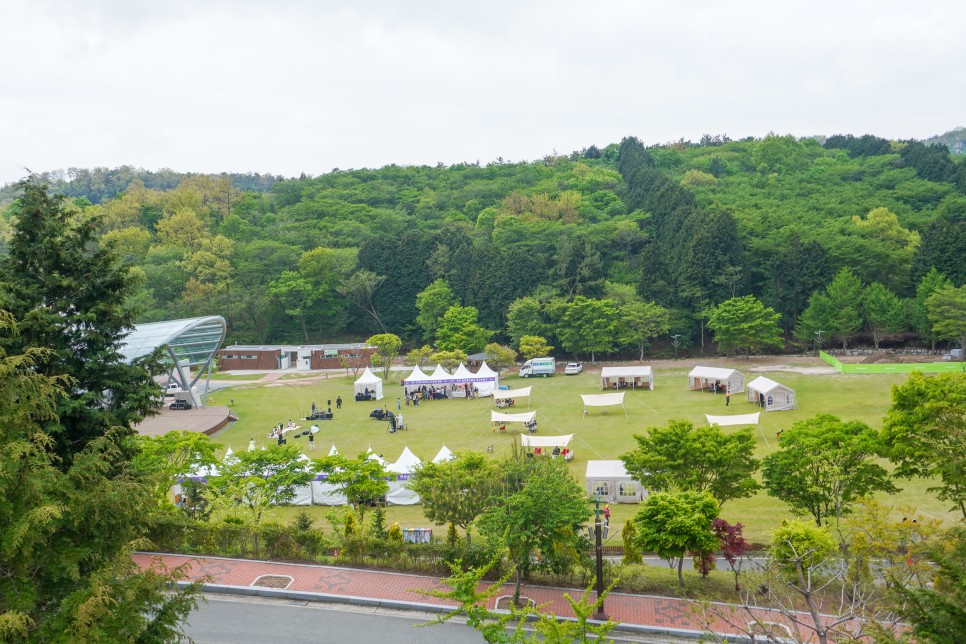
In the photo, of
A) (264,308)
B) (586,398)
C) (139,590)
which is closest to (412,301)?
(264,308)

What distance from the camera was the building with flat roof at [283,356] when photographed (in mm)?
51969

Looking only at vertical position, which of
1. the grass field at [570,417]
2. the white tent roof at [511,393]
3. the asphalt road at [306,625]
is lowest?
the grass field at [570,417]

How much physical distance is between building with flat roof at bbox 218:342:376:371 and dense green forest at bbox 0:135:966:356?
4.39 meters

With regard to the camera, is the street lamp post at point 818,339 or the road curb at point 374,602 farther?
the street lamp post at point 818,339

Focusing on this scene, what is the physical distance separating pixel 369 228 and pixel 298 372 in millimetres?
24219

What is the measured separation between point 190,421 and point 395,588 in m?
21.8

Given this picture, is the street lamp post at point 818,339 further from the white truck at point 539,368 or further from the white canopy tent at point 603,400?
the white canopy tent at point 603,400

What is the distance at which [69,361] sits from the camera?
550 inches

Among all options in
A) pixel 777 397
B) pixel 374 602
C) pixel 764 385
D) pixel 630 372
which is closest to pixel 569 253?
pixel 630 372

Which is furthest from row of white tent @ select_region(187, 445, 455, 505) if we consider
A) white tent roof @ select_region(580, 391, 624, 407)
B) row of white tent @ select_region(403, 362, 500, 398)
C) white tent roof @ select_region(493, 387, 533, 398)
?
row of white tent @ select_region(403, 362, 500, 398)

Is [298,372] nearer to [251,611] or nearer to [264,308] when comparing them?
[264,308]

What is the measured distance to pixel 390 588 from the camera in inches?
594

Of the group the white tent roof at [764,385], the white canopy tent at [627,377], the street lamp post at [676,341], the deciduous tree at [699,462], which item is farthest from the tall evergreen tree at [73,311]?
the street lamp post at [676,341]

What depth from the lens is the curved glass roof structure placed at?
33938mm
